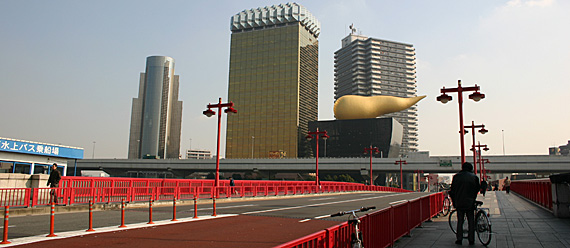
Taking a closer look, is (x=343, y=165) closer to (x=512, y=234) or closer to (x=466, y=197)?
(x=512, y=234)

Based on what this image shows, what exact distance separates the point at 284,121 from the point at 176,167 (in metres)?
57.0

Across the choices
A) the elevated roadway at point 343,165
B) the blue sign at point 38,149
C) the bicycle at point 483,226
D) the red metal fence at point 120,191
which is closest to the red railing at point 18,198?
the red metal fence at point 120,191

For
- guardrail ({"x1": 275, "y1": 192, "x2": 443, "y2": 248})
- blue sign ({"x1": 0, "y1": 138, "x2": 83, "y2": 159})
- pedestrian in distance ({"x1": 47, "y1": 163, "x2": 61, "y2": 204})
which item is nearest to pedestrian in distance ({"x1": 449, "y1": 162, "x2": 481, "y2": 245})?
guardrail ({"x1": 275, "y1": 192, "x2": 443, "y2": 248})

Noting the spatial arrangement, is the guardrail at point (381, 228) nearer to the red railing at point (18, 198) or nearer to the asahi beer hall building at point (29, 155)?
the red railing at point (18, 198)

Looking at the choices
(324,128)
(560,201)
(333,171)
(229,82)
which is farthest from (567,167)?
(229,82)

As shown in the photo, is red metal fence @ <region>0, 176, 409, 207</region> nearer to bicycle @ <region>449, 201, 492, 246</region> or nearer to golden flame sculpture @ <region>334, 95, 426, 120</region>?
bicycle @ <region>449, 201, 492, 246</region>

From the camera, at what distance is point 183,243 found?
8.79 meters

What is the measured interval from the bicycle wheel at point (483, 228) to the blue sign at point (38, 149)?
3070 cm

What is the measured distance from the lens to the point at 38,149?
3183 centimetres

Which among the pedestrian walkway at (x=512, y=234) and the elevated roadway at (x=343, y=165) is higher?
the elevated roadway at (x=343, y=165)

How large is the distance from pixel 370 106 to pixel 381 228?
398 feet

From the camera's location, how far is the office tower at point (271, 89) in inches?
6171

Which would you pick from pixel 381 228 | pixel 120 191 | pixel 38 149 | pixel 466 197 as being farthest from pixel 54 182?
pixel 38 149

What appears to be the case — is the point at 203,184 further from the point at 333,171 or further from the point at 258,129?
the point at 258,129
